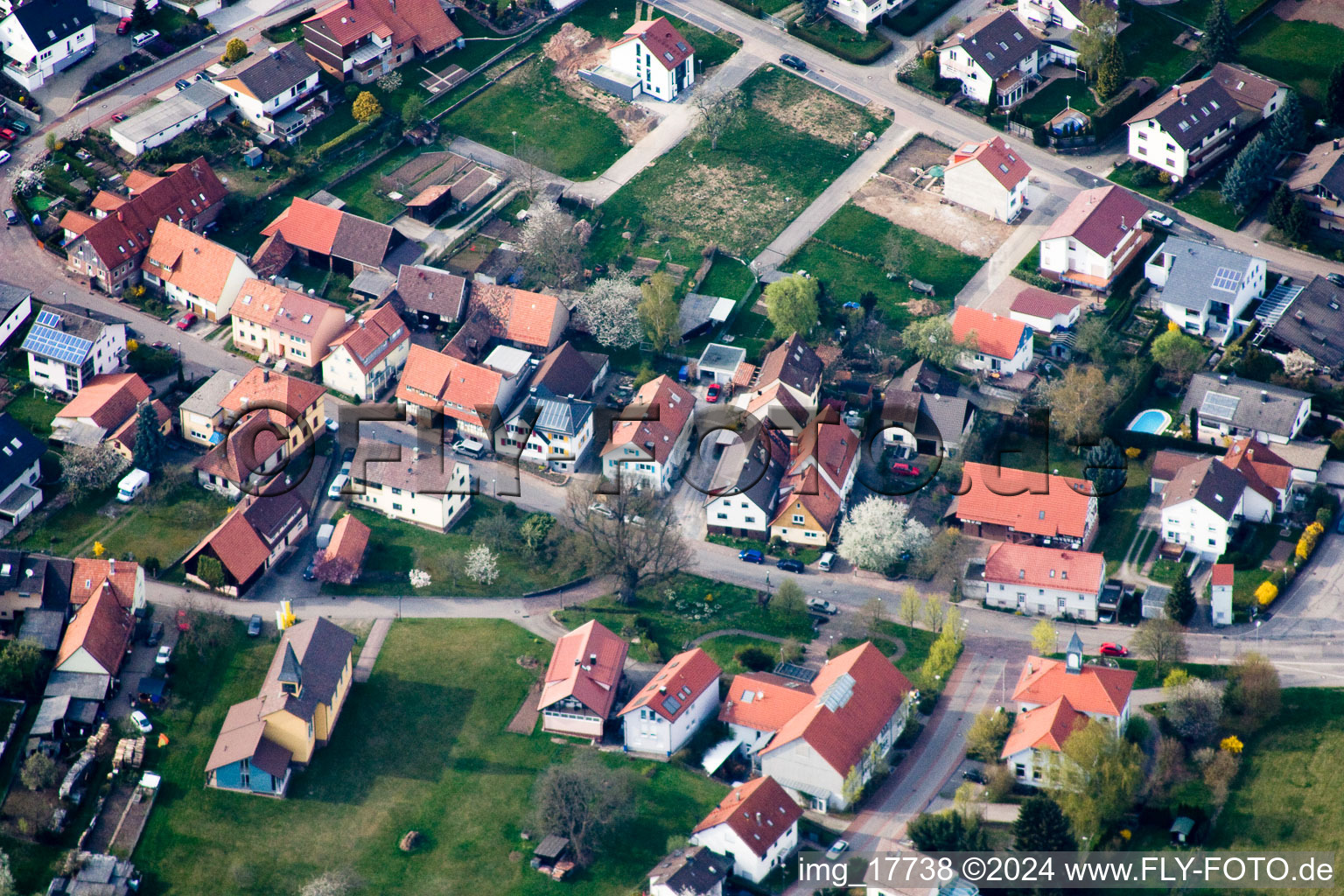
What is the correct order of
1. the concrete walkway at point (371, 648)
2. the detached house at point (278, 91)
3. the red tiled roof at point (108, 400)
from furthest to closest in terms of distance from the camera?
the detached house at point (278, 91) → the red tiled roof at point (108, 400) → the concrete walkway at point (371, 648)

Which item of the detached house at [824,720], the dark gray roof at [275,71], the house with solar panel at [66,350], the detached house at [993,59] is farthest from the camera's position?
the detached house at [993,59]

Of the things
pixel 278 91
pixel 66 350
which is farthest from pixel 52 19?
pixel 66 350

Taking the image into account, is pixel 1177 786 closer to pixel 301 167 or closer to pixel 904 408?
pixel 904 408

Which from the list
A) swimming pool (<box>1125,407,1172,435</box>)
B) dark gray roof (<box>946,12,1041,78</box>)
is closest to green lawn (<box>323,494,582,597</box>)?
swimming pool (<box>1125,407,1172,435</box>)

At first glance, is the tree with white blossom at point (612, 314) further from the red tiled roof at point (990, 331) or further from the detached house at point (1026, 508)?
the detached house at point (1026, 508)

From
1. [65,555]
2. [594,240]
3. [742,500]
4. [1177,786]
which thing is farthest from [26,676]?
[1177,786]

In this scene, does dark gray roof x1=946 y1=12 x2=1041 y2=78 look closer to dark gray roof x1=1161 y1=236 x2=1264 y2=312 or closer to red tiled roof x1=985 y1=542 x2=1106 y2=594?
dark gray roof x1=1161 y1=236 x2=1264 y2=312

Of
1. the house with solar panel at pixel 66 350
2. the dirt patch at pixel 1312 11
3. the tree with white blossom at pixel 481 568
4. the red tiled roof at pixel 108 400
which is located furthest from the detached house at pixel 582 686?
the dirt patch at pixel 1312 11
